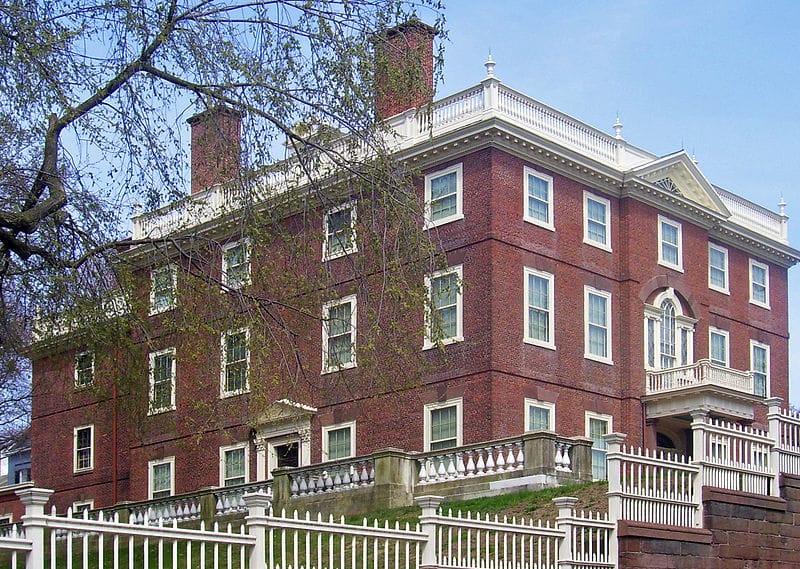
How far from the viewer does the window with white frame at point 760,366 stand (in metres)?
41.1

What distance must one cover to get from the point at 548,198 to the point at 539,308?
2780 mm

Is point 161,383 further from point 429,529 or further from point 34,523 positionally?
point 34,523

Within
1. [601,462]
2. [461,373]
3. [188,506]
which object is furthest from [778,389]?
[188,506]

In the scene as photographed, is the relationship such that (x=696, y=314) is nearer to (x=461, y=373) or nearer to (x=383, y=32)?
(x=461, y=373)

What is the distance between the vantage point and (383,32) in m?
17.5

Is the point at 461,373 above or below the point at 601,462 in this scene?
above

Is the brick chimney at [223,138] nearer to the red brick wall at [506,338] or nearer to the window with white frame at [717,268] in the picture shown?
the red brick wall at [506,338]

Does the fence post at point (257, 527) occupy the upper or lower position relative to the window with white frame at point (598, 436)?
lower

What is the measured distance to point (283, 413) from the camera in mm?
36500

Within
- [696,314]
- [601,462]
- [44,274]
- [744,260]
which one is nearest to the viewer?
[44,274]

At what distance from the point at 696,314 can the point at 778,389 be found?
5185 millimetres

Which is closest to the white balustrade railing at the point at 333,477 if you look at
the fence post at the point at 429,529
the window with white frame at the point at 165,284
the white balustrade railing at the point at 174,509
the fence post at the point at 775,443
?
the white balustrade railing at the point at 174,509

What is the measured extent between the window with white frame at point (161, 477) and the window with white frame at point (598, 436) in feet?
41.0

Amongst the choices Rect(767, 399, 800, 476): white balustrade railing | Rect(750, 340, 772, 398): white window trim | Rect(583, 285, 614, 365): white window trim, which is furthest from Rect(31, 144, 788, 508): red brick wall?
Rect(767, 399, 800, 476): white balustrade railing
